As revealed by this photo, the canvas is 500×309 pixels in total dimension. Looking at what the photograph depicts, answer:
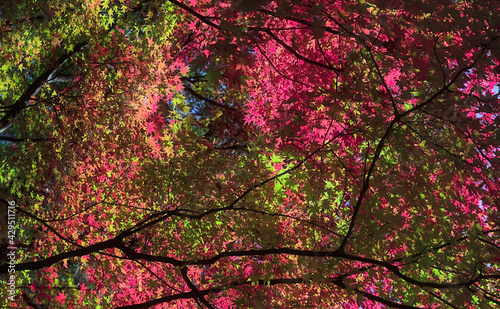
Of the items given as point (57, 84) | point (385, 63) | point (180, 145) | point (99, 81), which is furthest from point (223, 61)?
point (57, 84)

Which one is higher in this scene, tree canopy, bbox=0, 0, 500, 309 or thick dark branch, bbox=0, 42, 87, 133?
thick dark branch, bbox=0, 42, 87, 133

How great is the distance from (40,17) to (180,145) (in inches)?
152

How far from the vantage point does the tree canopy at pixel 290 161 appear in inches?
126

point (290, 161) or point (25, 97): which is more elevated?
point (25, 97)

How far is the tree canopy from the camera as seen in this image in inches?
126

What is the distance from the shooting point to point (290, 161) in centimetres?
459

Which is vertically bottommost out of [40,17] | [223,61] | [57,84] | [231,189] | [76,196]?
[223,61]

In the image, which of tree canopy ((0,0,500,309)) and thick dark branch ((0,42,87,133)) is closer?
tree canopy ((0,0,500,309))

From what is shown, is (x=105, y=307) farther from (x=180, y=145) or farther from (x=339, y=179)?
(x=339, y=179)

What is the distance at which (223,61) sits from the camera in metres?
2.69

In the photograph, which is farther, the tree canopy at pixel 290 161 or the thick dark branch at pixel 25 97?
the thick dark branch at pixel 25 97

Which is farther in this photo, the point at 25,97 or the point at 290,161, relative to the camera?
the point at 25,97

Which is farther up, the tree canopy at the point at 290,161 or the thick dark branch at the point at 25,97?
the thick dark branch at the point at 25,97

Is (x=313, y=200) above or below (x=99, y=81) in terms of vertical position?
below
